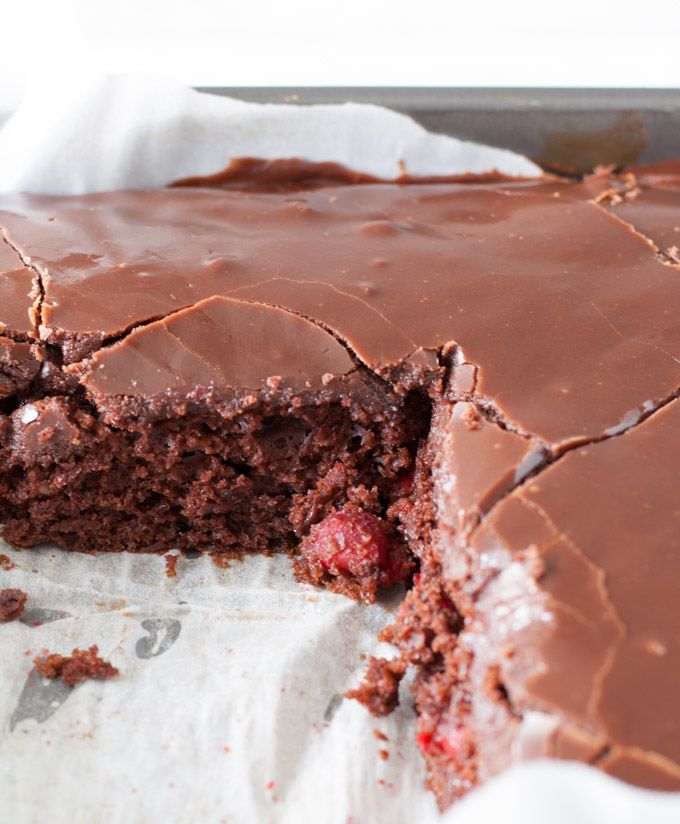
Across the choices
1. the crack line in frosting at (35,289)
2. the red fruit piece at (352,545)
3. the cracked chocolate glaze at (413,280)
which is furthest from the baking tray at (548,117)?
the red fruit piece at (352,545)

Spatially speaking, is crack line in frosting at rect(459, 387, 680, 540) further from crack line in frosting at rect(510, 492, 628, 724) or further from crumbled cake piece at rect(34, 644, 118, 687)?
crumbled cake piece at rect(34, 644, 118, 687)

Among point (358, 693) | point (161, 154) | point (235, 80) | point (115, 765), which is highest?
point (235, 80)

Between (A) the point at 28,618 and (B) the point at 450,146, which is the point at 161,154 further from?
(A) the point at 28,618

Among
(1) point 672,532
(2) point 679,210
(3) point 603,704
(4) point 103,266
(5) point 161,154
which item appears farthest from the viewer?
(5) point 161,154

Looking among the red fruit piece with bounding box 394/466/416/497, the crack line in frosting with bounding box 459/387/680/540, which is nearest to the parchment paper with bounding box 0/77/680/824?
the red fruit piece with bounding box 394/466/416/497

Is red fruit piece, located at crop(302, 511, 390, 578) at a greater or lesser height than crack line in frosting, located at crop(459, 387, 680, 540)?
lesser

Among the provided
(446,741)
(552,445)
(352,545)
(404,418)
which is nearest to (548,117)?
(404,418)

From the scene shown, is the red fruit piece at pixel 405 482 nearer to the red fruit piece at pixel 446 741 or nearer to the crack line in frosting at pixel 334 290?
the crack line in frosting at pixel 334 290

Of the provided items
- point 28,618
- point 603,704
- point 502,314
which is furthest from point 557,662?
point 28,618

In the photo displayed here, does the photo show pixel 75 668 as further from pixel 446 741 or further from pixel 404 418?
pixel 404 418
